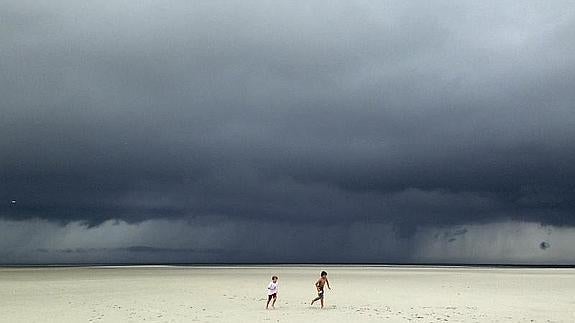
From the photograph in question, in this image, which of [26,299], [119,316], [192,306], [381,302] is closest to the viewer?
[119,316]

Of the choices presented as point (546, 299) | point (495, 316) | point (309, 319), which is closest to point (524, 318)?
point (495, 316)

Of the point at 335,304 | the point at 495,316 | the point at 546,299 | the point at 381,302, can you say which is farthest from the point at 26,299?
the point at 546,299

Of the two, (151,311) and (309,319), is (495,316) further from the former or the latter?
(151,311)

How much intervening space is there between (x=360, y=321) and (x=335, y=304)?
33.3 ft

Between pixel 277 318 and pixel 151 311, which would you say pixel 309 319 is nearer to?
pixel 277 318

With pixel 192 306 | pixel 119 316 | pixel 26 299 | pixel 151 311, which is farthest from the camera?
pixel 26 299

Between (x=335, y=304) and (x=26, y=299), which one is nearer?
(x=335, y=304)

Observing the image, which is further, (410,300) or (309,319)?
(410,300)

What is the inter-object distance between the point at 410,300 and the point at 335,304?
725cm

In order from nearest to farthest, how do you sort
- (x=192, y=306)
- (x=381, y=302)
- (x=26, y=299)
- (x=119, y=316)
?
(x=119, y=316)
(x=192, y=306)
(x=381, y=302)
(x=26, y=299)

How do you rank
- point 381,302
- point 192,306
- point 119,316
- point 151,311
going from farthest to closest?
1. point 381,302
2. point 192,306
3. point 151,311
4. point 119,316

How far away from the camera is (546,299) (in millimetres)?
46344

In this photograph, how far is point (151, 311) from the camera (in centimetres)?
3475

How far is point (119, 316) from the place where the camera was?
32000 mm
